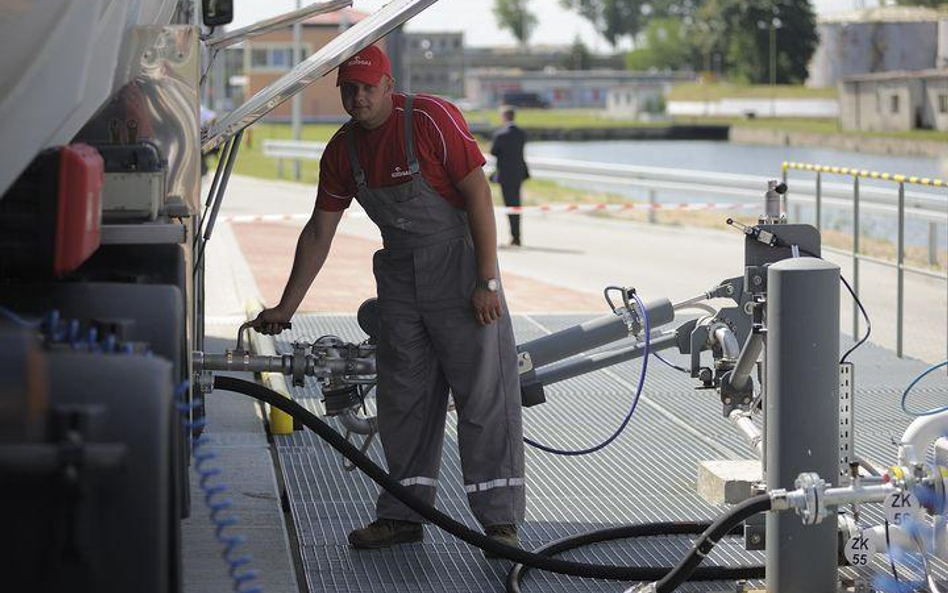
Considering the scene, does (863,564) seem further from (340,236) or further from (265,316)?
(340,236)

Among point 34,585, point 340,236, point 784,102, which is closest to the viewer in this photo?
point 34,585

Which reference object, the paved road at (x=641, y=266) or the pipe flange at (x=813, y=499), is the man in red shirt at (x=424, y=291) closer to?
the pipe flange at (x=813, y=499)

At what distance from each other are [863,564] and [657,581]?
30.5 inches

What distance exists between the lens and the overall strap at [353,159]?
6.21 metres

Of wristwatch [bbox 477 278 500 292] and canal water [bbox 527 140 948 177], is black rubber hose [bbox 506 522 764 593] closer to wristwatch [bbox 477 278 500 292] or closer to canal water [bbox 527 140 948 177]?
wristwatch [bbox 477 278 500 292]

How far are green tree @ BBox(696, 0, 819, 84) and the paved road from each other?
124 metres

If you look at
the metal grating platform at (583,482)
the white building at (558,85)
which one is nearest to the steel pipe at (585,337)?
the metal grating platform at (583,482)

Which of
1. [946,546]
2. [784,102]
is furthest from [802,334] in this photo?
[784,102]

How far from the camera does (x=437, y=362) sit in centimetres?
645

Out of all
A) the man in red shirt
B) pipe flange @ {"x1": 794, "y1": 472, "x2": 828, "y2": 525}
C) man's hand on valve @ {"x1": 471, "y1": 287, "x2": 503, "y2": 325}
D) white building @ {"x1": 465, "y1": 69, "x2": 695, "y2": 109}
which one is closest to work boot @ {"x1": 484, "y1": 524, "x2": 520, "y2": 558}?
the man in red shirt

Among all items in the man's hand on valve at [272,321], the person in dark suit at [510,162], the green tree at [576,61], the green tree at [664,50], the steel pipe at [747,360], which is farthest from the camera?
the green tree at [576,61]

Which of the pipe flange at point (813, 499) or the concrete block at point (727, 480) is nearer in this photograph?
the pipe flange at point (813, 499)

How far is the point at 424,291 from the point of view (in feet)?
20.5

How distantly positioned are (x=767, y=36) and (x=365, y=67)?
487ft
